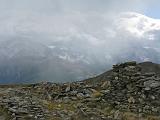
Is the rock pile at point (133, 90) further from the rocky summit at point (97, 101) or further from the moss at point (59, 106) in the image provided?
the moss at point (59, 106)

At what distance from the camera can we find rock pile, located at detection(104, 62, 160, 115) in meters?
33.9

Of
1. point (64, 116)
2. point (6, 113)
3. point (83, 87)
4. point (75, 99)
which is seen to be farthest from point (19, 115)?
point (83, 87)

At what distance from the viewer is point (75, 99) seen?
36656mm

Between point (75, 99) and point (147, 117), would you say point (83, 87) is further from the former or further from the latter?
point (147, 117)

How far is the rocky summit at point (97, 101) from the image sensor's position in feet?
107

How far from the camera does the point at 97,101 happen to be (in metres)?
35.5

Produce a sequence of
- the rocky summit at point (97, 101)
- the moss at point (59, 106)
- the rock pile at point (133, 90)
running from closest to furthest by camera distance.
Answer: the rocky summit at point (97, 101), the rock pile at point (133, 90), the moss at point (59, 106)

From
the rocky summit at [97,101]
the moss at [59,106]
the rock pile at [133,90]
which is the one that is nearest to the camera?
the rocky summit at [97,101]

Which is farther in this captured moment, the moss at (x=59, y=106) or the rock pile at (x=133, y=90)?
the moss at (x=59, y=106)

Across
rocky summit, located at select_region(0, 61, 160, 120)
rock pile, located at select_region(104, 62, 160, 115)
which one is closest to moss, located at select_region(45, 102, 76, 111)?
rocky summit, located at select_region(0, 61, 160, 120)

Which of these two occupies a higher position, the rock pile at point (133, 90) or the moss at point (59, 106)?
the rock pile at point (133, 90)

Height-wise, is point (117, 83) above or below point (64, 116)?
above

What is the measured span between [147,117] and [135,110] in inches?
54.8

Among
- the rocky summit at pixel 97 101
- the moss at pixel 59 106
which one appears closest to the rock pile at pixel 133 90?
the rocky summit at pixel 97 101
